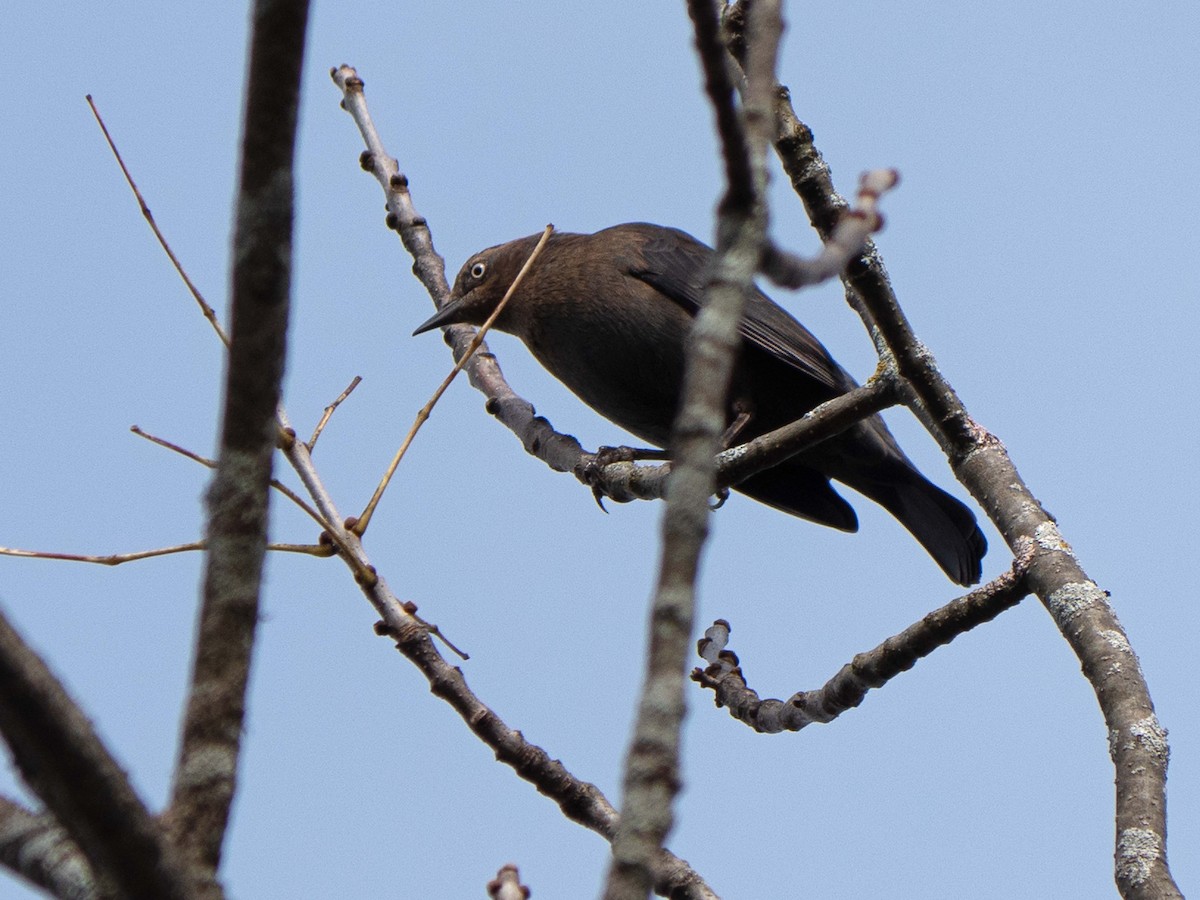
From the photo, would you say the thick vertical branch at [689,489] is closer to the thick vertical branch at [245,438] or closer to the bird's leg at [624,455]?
the thick vertical branch at [245,438]

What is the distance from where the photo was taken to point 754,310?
6.93 metres

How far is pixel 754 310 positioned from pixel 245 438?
17.2 feet

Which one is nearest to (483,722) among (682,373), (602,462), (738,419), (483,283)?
(602,462)

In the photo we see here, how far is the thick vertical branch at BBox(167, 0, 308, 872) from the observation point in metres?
1.74

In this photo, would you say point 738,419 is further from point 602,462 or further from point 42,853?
point 42,853

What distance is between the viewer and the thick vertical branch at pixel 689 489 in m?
1.51

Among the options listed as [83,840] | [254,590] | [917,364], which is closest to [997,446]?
[917,364]

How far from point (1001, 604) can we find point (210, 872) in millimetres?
2368

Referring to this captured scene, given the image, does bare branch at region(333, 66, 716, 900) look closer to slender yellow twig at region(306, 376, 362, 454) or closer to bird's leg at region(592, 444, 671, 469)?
slender yellow twig at region(306, 376, 362, 454)

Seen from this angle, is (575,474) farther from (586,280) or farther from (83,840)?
(83,840)

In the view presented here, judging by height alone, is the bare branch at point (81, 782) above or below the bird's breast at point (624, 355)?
below

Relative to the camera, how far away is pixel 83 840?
1.59 meters

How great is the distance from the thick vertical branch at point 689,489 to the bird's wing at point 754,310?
4728 mm

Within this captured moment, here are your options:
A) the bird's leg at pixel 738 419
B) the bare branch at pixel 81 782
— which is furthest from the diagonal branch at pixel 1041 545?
the bird's leg at pixel 738 419
